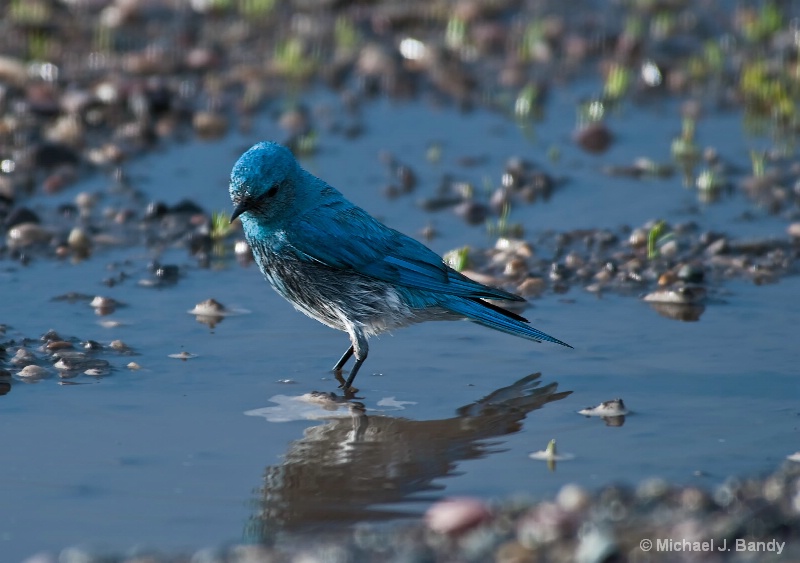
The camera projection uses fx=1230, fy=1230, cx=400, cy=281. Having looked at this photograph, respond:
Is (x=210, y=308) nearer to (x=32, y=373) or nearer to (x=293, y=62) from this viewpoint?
(x=32, y=373)

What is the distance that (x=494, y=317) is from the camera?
562 cm

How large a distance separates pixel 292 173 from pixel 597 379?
5.44 feet

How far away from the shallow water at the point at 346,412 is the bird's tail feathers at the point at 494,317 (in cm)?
18

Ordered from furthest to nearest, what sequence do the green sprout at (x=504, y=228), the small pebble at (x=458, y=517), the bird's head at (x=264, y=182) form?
the green sprout at (x=504, y=228) < the bird's head at (x=264, y=182) < the small pebble at (x=458, y=517)

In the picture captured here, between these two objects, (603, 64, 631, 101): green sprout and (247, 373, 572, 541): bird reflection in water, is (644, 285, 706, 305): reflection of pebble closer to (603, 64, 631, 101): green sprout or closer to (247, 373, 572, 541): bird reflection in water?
(247, 373, 572, 541): bird reflection in water

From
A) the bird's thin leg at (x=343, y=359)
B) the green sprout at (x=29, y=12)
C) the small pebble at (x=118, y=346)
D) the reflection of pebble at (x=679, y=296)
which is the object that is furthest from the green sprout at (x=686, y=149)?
the green sprout at (x=29, y=12)

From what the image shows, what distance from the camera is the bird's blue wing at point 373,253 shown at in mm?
5602

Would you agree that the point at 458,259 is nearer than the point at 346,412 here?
No

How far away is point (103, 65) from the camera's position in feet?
32.3

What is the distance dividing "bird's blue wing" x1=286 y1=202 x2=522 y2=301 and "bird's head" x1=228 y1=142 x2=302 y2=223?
133mm

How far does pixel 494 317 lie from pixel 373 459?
1.13m

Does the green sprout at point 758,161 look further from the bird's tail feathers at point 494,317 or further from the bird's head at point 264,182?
the bird's head at point 264,182

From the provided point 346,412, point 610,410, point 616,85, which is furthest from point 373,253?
point 616,85

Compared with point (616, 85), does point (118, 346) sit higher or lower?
lower
